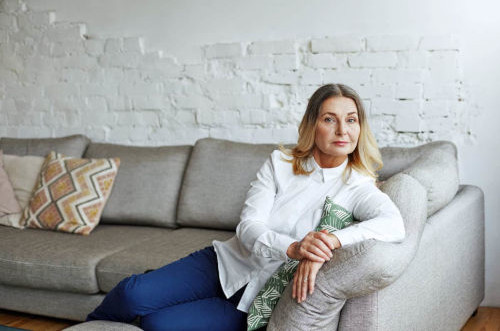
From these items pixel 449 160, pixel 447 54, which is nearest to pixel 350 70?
pixel 447 54

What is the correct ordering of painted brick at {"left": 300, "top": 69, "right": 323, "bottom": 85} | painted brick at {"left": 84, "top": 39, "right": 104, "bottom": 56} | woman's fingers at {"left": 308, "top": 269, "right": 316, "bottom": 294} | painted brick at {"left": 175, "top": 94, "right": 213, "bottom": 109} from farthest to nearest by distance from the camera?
1. painted brick at {"left": 84, "top": 39, "right": 104, "bottom": 56}
2. painted brick at {"left": 175, "top": 94, "right": 213, "bottom": 109}
3. painted brick at {"left": 300, "top": 69, "right": 323, "bottom": 85}
4. woman's fingers at {"left": 308, "top": 269, "right": 316, "bottom": 294}

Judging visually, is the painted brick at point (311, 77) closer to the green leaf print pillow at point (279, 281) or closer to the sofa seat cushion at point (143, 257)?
the sofa seat cushion at point (143, 257)

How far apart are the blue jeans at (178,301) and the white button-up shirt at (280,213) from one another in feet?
0.15

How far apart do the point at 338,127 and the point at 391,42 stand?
1.19m

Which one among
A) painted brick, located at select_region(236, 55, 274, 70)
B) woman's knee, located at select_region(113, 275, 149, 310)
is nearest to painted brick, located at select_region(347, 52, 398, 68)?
painted brick, located at select_region(236, 55, 274, 70)

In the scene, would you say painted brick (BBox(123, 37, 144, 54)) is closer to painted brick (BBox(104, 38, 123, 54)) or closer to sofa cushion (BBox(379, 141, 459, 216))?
painted brick (BBox(104, 38, 123, 54))

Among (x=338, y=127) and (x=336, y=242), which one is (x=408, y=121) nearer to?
(x=338, y=127)

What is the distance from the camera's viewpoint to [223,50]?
3.52 metres

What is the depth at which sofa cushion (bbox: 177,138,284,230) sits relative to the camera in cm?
310

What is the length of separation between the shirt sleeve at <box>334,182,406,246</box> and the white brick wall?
121 centimetres

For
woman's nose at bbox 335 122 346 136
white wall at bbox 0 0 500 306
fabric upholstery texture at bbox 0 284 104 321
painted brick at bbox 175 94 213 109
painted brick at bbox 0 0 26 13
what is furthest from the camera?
painted brick at bbox 0 0 26 13

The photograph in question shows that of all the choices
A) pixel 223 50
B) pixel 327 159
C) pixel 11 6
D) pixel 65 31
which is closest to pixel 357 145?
pixel 327 159

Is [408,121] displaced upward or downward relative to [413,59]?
downward

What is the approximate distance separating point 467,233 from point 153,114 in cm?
195
